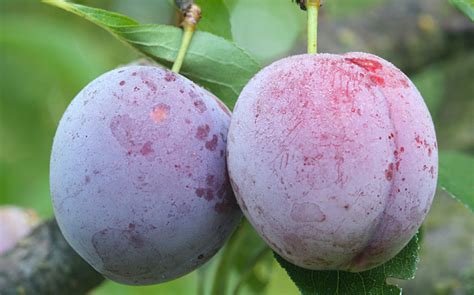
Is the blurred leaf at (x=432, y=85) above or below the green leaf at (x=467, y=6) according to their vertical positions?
below

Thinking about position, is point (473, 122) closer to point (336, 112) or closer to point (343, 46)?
point (343, 46)

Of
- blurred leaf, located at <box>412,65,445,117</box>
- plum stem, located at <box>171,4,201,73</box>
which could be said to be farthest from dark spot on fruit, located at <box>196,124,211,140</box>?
blurred leaf, located at <box>412,65,445,117</box>

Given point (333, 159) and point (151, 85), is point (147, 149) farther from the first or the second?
point (333, 159)

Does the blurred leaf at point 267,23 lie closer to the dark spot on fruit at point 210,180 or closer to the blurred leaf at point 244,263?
the blurred leaf at point 244,263

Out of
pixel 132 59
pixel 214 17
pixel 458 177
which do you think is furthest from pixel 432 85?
pixel 214 17

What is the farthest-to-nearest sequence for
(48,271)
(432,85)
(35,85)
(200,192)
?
(35,85), (432,85), (48,271), (200,192)

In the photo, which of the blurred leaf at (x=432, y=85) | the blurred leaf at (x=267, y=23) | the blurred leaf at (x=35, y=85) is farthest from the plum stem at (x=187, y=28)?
the blurred leaf at (x=267, y=23)
